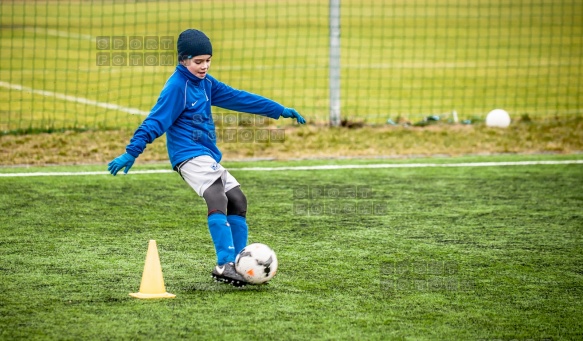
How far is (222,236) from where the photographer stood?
5461 millimetres

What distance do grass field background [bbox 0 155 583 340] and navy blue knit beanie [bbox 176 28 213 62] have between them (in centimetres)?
136

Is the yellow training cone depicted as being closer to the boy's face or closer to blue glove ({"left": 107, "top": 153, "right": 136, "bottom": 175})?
blue glove ({"left": 107, "top": 153, "right": 136, "bottom": 175})

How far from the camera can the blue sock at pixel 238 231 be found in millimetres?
5668

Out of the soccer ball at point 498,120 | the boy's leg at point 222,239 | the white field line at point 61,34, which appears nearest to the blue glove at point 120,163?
the boy's leg at point 222,239

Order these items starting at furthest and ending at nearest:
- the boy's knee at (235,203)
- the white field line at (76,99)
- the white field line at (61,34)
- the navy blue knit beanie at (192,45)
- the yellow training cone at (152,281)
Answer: the white field line at (61,34) → the white field line at (76,99) → the boy's knee at (235,203) → the navy blue knit beanie at (192,45) → the yellow training cone at (152,281)

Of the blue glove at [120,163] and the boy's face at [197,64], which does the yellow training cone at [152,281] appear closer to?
the blue glove at [120,163]

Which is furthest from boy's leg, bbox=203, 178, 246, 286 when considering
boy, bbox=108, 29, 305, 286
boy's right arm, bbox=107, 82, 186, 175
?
boy's right arm, bbox=107, 82, 186, 175

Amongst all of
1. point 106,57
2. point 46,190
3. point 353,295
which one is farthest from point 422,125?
point 106,57

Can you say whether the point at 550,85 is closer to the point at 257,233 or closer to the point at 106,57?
the point at 106,57

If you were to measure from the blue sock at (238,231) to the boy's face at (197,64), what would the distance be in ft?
2.99

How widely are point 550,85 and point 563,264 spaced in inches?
453

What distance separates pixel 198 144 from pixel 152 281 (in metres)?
0.94

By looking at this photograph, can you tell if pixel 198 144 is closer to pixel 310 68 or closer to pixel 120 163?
pixel 120 163

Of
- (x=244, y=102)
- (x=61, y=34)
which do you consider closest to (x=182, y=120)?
(x=244, y=102)
